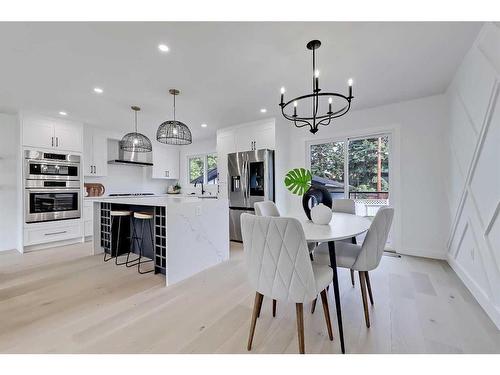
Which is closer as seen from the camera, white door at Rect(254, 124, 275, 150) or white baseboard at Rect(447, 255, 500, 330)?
white baseboard at Rect(447, 255, 500, 330)

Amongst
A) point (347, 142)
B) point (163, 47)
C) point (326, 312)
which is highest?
point (163, 47)

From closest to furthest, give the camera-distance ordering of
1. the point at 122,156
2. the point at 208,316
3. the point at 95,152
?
the point at 208,316
the point at 95,152
the point at 122,156

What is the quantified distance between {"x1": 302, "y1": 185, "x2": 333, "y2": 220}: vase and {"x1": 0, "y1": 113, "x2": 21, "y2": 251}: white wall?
475 cm

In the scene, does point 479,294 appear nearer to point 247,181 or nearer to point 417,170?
point 417,170

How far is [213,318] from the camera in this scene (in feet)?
5.88

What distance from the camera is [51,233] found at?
154 inches

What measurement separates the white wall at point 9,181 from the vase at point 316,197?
475 cm

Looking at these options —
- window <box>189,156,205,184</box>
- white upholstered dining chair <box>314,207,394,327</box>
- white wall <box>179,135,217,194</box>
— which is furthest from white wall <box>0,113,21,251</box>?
white upholstered dining chair <box>314,207,394,327</box>

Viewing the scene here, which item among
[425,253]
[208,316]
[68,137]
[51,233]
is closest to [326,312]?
[208,316]

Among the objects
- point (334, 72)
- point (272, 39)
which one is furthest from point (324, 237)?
point (334, 72)

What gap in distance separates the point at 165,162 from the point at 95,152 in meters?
1.62

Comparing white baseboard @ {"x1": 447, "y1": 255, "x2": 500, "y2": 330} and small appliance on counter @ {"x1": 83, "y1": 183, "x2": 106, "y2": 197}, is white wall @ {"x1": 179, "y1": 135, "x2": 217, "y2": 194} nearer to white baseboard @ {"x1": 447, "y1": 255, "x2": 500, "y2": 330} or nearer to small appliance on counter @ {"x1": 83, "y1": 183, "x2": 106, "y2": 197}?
small appliance on counter @ {"x1": 83, "y1": 183, "x2": 106, "y2": 197}

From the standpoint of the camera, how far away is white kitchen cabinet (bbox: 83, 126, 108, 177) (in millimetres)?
4598
